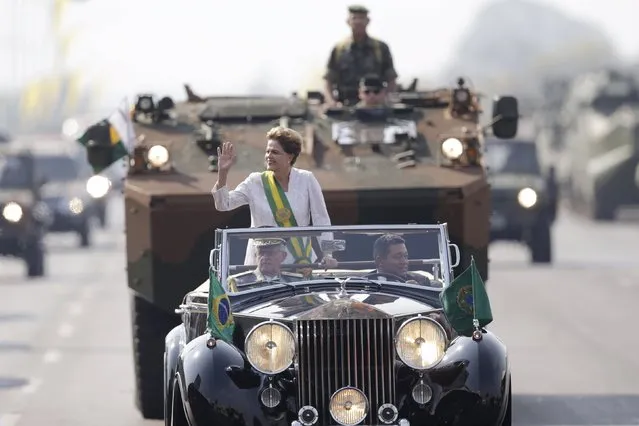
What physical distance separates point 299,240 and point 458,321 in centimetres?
110

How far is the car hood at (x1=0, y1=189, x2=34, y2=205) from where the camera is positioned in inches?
1276

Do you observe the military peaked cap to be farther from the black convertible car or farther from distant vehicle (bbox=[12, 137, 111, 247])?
distant vehicle (bbox=[12, 137, 111, 247])

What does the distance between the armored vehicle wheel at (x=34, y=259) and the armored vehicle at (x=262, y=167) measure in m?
15.3

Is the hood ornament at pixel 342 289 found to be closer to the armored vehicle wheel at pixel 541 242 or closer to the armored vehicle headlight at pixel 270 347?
the armored vehicle headlight at pixel 270 347

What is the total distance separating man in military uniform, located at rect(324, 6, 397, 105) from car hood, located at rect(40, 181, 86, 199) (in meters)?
23.4

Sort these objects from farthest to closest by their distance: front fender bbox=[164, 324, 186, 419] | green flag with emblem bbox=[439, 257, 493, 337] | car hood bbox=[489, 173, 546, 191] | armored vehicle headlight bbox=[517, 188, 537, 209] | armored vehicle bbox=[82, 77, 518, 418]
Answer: car hood bbox=[489, 173, 546, 191]
armored vehicle headlight bbox=[517, 188, 537, 209]
armored vehicle bbox=[82, 77, 518, 418]
front fender bbox=[164, 324, 186, 419]
green flag with emblem bbox=[439, 257, 493, 337]

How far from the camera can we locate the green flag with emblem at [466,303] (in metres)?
10.9

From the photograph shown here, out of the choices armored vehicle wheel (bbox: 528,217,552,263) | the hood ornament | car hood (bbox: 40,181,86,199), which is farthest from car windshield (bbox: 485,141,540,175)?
the hood ornament

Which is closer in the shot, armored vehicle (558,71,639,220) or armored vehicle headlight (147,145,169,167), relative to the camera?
armored vehicle headlight (147,145,169,167)

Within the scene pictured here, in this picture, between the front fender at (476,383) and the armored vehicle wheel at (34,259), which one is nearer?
the front fender at (476,383)

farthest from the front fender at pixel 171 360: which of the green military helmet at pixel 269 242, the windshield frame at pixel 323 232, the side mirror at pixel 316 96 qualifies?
the side mirror at pixel 316 96

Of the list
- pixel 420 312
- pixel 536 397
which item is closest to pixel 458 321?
pixel 420 312

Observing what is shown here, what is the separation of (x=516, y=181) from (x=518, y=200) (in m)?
Result: 2.51

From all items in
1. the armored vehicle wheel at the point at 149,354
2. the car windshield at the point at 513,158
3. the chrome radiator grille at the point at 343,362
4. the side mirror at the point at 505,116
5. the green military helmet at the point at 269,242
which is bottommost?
the car windshield at the point at 513,158
